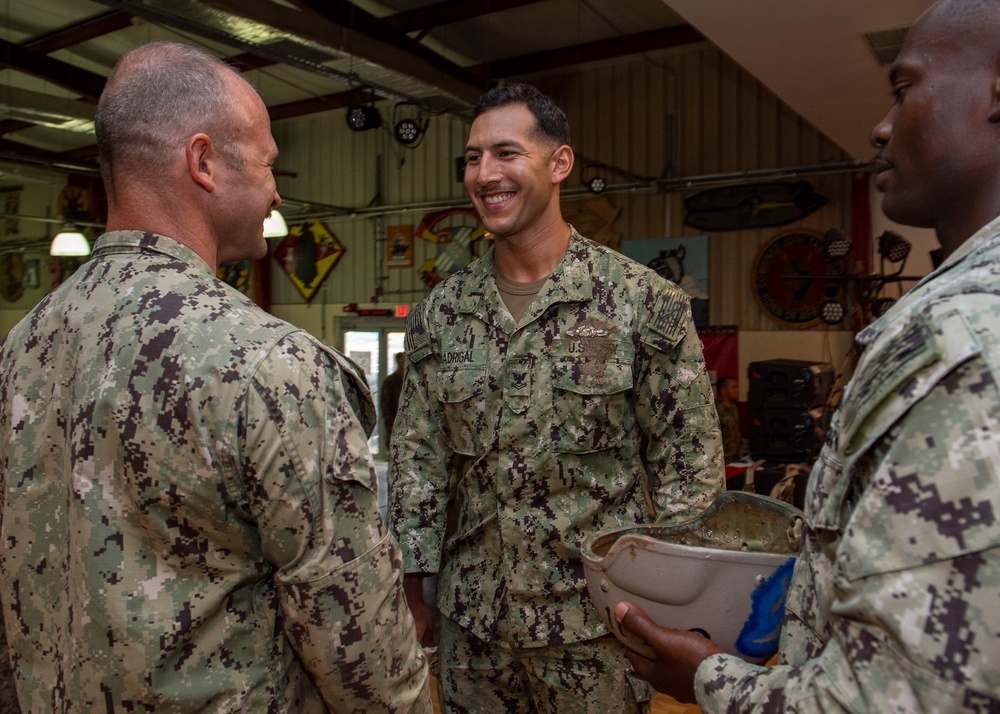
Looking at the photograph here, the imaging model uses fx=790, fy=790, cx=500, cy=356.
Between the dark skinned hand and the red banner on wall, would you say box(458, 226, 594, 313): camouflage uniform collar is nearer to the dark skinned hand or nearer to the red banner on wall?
the dark skinned hand

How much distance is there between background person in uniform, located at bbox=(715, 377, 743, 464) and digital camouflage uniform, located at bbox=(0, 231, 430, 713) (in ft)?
20.1

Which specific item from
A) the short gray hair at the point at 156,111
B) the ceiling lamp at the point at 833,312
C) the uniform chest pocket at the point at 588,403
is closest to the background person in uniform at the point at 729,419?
the ceiling lamp at the point at 833,312

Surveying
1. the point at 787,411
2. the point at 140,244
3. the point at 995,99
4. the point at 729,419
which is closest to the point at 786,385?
the point at 787,411

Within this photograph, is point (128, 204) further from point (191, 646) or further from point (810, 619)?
point (810, 619)

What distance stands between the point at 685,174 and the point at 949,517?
28.8 ft

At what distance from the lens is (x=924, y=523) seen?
28.1 inches

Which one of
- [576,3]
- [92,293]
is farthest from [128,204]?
[576,3]

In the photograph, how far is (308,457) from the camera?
1091mm

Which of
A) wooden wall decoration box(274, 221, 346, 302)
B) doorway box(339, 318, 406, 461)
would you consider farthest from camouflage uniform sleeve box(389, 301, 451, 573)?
wooden wall decoration box(274, 221, 346, 302)

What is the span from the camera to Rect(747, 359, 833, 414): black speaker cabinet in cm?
607

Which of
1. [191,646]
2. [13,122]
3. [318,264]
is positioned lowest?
[191,646]

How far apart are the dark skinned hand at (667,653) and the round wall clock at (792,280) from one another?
25.3 feet

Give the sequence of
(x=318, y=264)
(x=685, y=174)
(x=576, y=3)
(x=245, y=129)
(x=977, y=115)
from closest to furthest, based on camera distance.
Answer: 1. (x=977, y=115)
2. (x=245, y=129)
3. (x=576, y=3)
4. (x=685, y=174)
5. (x=318, y=264)

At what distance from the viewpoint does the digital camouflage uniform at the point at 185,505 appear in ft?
3.47
